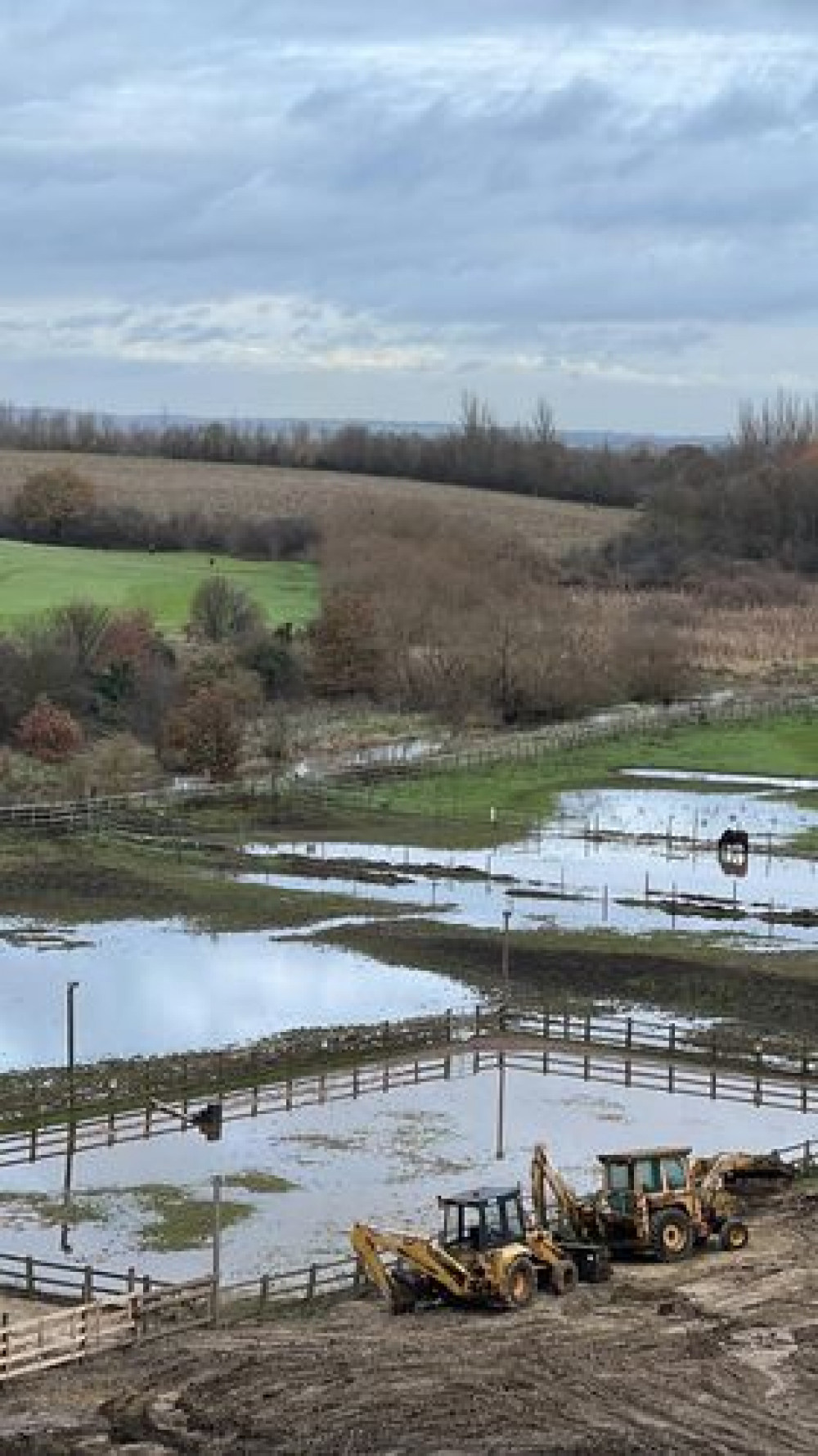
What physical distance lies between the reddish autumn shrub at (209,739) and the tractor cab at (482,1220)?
53539mm

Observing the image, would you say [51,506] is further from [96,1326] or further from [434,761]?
[96,1326]

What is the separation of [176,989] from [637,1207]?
22.0m

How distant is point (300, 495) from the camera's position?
176250 millimetres

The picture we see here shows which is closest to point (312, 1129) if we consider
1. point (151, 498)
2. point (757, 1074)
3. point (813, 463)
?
point (757, 1074)

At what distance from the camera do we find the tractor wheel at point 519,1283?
35625 mm

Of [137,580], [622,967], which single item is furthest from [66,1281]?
[137,580]

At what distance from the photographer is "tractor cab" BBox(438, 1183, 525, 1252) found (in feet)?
118

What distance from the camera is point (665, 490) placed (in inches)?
6939

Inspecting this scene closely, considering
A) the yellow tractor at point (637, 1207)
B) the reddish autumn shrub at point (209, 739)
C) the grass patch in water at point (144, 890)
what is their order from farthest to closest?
the reddish autumn shrub at point (209, 739) → the grass patch in water at point (144, 890) → the yellow tractor at point (637, 1207)

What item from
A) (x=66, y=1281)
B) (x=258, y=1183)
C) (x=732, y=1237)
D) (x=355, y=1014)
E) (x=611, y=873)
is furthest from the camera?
(x=611, y=873)

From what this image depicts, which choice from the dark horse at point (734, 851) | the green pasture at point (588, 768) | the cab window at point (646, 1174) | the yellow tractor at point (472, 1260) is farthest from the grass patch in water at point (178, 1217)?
the green pasture at point (588, 768)

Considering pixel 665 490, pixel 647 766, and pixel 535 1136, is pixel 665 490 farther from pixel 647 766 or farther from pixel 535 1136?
pixel 535 1136

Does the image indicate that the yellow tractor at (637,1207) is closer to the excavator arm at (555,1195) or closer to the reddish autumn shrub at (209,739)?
the excavator arm at (555,1195)

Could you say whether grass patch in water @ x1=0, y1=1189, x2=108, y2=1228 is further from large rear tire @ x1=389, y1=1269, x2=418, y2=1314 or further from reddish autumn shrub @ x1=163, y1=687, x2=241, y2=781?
reddish autumn shrub @ x1=163, y1=687, x2=241, y2=781
